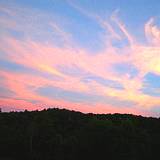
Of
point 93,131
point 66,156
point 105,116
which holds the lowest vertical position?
point 66,156

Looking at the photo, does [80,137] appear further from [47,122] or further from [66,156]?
[47,122]

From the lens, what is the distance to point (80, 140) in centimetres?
8506

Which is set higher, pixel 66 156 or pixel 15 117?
pixel 15 117

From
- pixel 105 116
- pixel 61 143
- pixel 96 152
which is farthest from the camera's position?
pixel 105 116

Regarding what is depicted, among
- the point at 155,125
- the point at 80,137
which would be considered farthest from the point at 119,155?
the point at 155,125

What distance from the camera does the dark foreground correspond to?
259ft

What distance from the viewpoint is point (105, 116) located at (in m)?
121

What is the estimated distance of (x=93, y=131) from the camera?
8500cm

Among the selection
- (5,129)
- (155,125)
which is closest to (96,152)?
(155,125)

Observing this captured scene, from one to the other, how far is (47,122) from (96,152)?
81.2 ft

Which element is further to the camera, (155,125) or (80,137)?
(155,125)

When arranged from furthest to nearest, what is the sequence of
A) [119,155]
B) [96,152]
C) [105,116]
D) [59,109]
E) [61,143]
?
[59,109]
[105,116]
[61,143]
[96,152]
[119,155]

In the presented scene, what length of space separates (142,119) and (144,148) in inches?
1276

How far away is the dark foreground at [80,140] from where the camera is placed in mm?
78812
